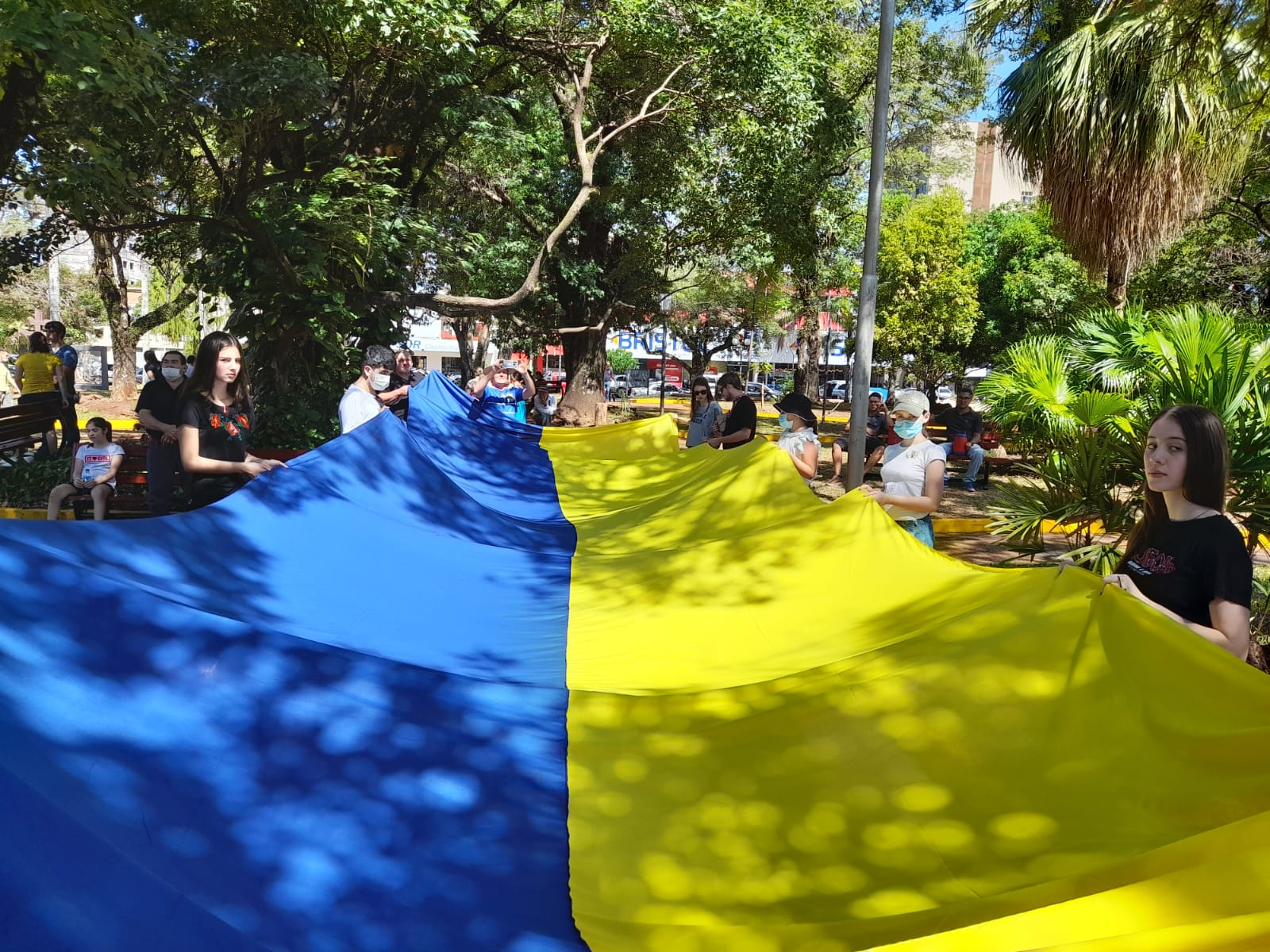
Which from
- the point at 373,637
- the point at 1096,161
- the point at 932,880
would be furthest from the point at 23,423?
the point at 1096,161

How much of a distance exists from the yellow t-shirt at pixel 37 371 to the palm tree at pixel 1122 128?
12153 mm

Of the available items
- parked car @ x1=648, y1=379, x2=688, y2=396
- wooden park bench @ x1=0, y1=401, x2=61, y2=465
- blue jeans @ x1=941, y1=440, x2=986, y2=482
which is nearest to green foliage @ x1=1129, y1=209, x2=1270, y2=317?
blue jeans @ x1=941, y1=440, x2=986, y2=482

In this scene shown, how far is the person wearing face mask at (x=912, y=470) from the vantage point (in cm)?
541

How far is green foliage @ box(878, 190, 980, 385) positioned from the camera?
29.3 m

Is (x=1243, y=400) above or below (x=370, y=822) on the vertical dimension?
above

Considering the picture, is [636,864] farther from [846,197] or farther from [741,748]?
[846,197]

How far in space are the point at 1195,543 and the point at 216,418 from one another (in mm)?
4625

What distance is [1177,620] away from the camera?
9.52ft

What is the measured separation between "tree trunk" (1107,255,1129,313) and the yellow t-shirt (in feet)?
43.1

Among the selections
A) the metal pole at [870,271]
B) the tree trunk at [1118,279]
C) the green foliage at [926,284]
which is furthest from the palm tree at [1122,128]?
the green foliage at [926,284]

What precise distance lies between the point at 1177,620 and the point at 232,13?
1182 cm

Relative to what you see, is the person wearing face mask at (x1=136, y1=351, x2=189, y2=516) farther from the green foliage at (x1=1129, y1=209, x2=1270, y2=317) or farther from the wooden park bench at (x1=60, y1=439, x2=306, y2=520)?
the green foliage at (x1=1129, y1=209, x2=1270, y2=317)

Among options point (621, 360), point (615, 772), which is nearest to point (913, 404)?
point (615, 772)

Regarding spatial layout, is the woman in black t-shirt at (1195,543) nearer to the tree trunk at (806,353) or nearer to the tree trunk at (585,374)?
the tree trunk at (585,374)
